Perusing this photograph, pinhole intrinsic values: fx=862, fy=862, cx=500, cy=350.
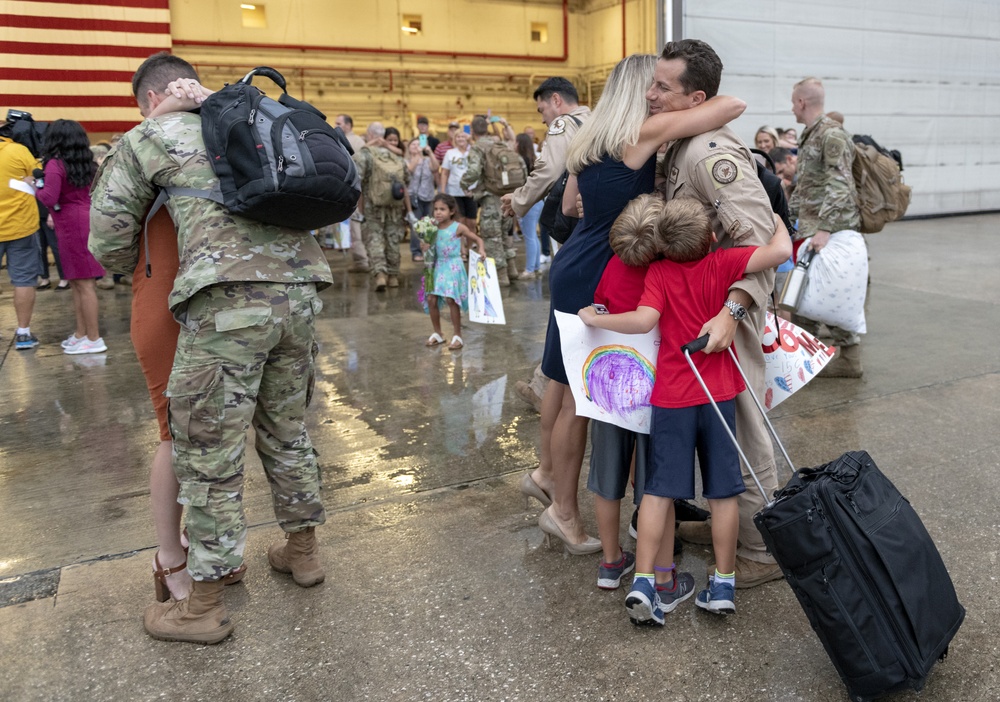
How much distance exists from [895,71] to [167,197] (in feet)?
50.1

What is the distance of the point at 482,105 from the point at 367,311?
36.5 feet

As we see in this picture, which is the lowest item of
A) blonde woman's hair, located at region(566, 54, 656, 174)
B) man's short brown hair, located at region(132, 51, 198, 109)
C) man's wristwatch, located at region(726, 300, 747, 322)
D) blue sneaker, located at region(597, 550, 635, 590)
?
blue sneaker, located at region(597, 550, 635, 590)

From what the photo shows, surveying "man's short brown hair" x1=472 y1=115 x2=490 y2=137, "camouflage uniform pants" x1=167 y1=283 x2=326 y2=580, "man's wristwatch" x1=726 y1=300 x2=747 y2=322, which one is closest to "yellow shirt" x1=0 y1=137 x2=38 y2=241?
"man's short brown hair" x1=472 y1=115 x2=490 y2=137

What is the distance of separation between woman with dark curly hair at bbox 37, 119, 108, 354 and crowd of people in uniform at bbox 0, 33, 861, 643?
13.6 feet

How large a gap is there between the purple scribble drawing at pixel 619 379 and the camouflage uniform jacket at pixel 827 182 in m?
3.21

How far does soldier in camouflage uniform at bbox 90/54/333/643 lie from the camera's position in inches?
102

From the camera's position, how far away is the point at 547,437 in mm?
3496

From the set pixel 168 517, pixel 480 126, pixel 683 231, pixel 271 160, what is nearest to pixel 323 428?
pixel 168 517

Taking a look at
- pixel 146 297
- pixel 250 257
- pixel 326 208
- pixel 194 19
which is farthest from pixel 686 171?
pixel 194 19

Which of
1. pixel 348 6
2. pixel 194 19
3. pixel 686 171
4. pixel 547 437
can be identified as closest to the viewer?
pixel 686 171

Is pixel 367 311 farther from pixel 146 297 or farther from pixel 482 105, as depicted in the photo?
pixel 482 105

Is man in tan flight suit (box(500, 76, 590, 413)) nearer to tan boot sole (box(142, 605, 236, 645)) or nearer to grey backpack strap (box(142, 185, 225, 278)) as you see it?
grey backpack strap (box(142, 185, 225, 278))

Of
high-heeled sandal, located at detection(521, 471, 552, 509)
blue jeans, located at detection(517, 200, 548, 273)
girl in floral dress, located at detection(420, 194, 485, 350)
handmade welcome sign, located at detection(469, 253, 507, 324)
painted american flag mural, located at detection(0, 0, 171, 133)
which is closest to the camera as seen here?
high-heeled sandal, located at detection(521, 471, 552, 509)

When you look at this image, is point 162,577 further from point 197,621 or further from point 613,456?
point 613,456
